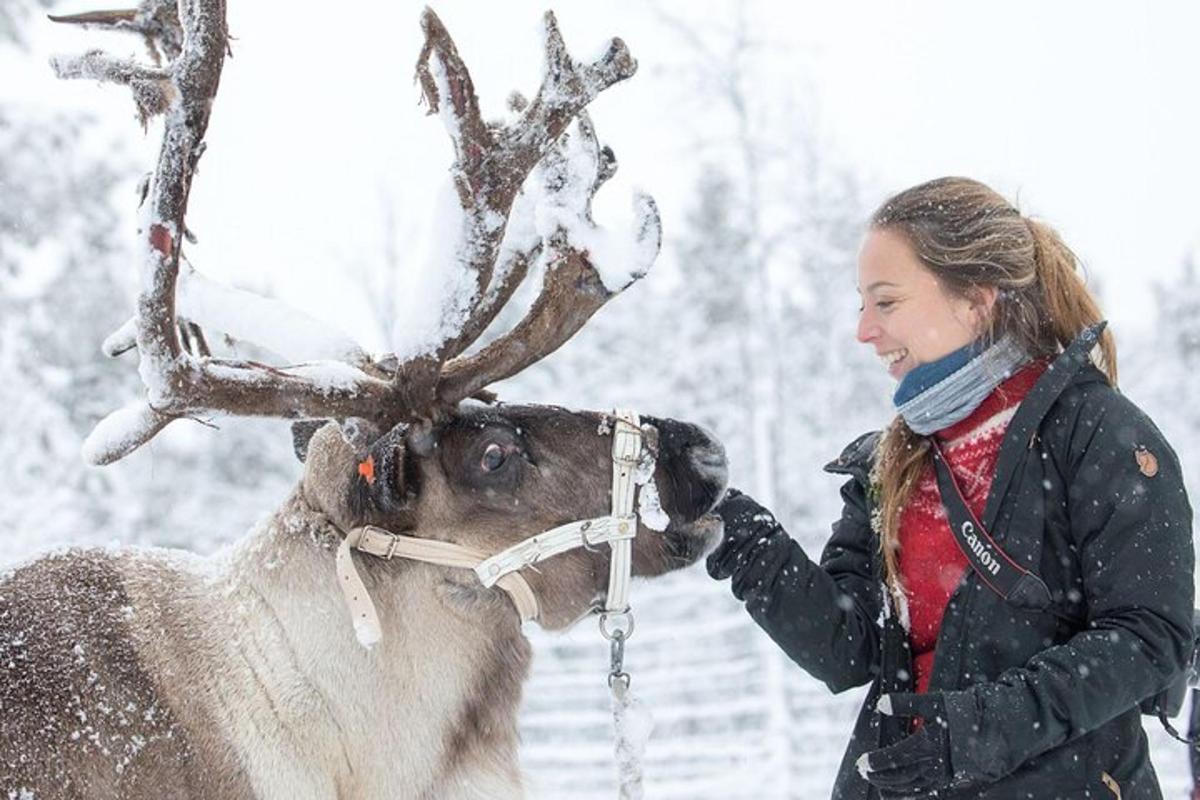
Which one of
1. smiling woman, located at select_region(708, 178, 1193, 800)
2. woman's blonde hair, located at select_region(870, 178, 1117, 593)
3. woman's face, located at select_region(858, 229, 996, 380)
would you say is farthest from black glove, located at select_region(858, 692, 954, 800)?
woman's face, located at select_region(858, 229, 996, 380)

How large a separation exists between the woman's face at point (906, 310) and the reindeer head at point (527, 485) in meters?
0.57

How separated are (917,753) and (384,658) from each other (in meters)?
1.36

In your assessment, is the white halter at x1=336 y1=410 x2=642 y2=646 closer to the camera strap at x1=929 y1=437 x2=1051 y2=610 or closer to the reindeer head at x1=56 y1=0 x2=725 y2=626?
the reindeer head at x1=56 y1=0 x2=725 y2=626

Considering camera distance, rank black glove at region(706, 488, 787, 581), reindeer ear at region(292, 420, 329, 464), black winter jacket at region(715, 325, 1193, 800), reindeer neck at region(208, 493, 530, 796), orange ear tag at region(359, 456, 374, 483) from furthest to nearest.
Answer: reindeer ear at region(292, 420, 329, 464) < black glove at region(706, 488, 787, 581) < orange ear tag at region(359, 456, 374, 483) < reindeer neck at region(208, 493, 530, 796) < black winter jacket at region(715, 325, 1193, 800)

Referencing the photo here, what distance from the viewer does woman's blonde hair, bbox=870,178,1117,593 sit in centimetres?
329

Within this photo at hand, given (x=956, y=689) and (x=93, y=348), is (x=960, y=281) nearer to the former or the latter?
(x=956, y=689)

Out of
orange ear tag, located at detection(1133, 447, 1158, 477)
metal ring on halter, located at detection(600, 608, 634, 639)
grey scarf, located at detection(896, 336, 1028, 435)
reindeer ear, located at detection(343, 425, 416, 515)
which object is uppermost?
grey scarf, located at detection(896, 336, 1028, 435)

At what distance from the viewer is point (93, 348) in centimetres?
1683

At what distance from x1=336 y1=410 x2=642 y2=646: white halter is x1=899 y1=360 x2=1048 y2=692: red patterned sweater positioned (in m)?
0.77

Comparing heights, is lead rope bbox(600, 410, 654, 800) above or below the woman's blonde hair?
below

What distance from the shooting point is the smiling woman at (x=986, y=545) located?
9.10 feet

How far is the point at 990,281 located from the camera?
3301mm

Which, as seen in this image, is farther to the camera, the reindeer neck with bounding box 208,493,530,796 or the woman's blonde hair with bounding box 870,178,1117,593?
the woman's blonde hair with bounding box 870,178,1117,593

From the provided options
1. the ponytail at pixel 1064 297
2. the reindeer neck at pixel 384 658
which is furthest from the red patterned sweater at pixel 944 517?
the reindeer neck at pixel 384 658
